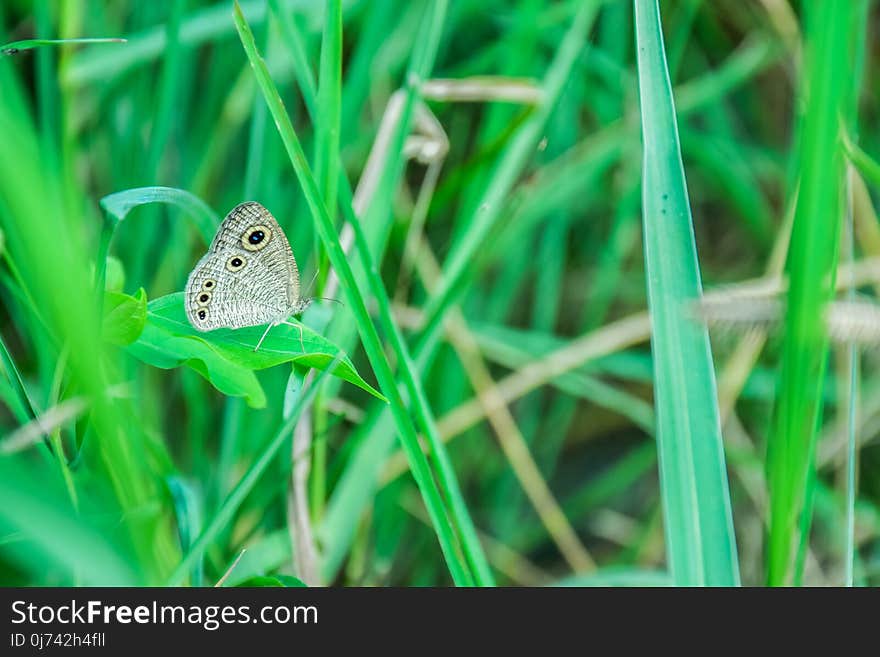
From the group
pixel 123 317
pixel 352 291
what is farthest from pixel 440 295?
pixel 123 317

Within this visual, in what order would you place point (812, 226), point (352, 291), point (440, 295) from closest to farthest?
point (812, 226)
point (352, 291)
point (440, 295)

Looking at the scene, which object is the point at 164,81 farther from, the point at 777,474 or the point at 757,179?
the point at 757,179

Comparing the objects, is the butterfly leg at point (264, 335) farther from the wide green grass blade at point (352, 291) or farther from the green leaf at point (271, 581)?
the green leaf at point (271, 581)

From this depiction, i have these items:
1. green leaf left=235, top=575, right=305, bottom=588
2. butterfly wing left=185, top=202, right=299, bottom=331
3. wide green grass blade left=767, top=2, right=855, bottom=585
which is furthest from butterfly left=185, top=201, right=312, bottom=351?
wide green grass blade left=767, top=2, right=855, bottom=585

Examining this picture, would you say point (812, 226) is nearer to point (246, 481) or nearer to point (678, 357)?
point (678, 357)

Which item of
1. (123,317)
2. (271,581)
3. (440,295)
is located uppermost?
(440,295)

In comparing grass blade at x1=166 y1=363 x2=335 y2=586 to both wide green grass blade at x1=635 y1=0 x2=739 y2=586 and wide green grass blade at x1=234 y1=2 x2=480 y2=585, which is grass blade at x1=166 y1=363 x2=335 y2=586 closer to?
→ wide green grass blade at x1=234 y1=2 x2=480 y2=585
